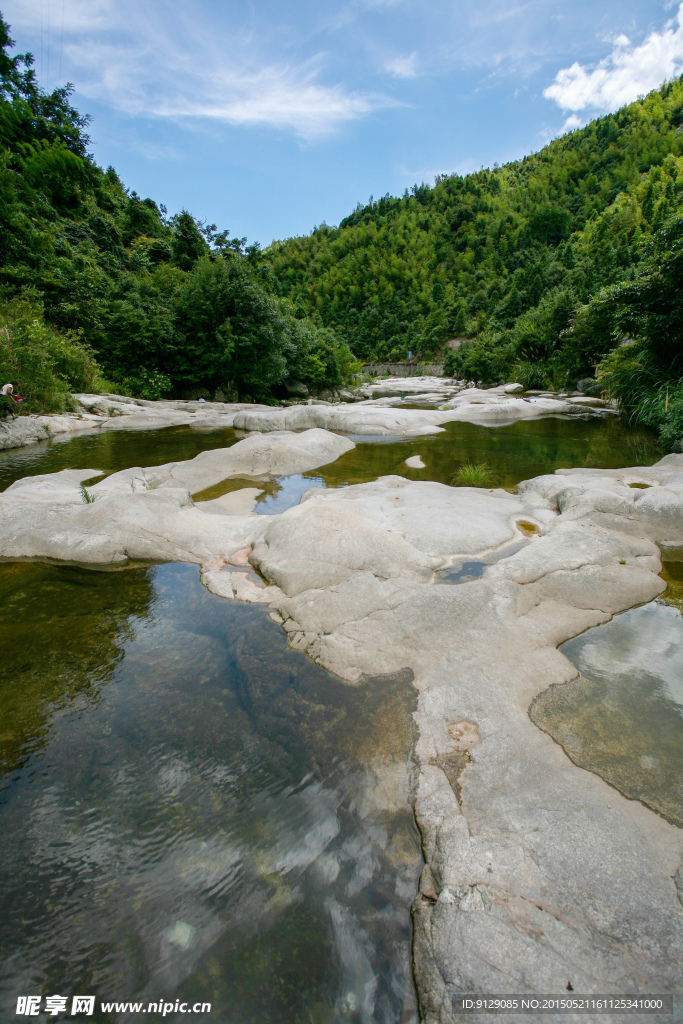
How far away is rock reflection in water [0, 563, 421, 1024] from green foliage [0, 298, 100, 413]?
14.2 m

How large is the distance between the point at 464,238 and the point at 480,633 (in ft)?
353

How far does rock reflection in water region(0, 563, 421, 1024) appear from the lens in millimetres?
1897

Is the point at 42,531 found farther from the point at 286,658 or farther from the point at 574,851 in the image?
the point at 574,851

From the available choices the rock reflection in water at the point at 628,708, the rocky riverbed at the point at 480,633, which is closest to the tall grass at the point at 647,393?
the rocky riverbed at the point at 480,633

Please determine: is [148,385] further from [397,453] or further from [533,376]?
[533,376]

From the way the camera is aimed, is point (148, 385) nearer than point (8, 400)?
No

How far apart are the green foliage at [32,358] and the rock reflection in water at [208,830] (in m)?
14.2

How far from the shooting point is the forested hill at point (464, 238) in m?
71.1

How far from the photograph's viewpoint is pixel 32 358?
48.1 ft

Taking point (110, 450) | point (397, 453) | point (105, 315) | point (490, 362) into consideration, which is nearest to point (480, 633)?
point (397, 453)

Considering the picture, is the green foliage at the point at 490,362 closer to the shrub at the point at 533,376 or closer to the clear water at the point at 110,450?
the shrub at the point at 533,376

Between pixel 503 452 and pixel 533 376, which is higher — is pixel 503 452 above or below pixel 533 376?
below

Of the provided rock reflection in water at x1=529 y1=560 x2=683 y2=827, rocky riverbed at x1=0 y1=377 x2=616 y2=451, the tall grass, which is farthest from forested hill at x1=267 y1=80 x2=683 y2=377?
rock reflection in water at x1=529 y1=560 x2=683 y2=827

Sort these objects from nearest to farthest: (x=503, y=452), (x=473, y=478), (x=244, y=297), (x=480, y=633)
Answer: (x=480, y=633)
(x=473, y=478)
(x=503, y=452)
(x=244, y=297)
